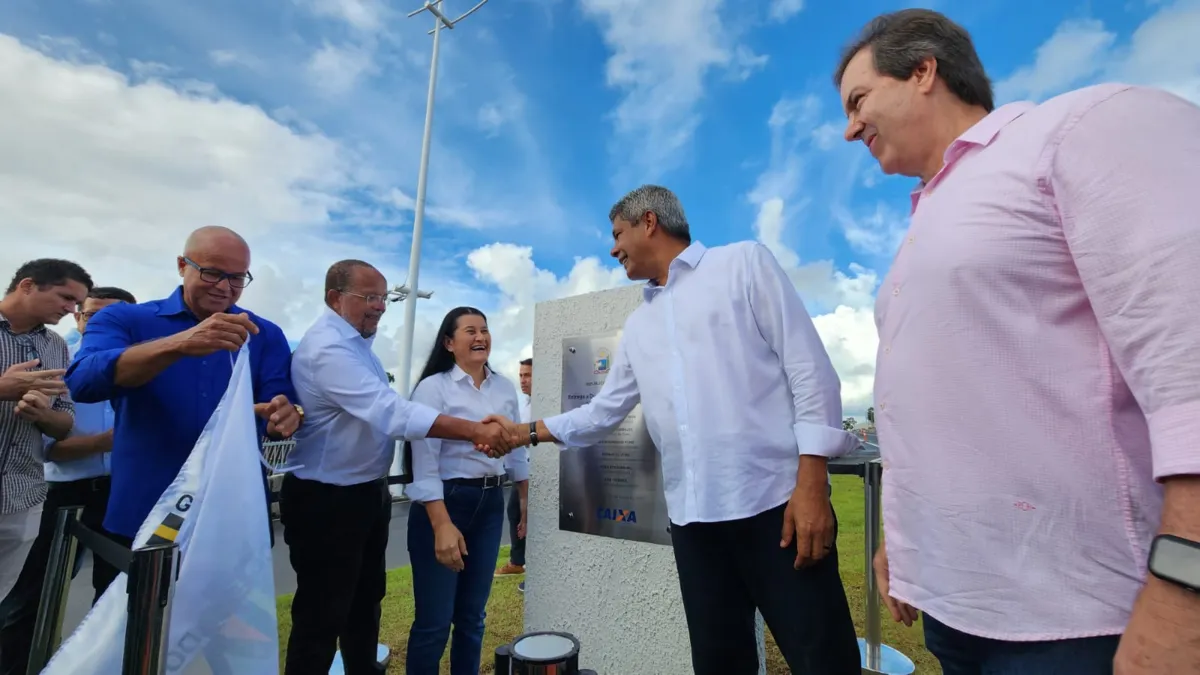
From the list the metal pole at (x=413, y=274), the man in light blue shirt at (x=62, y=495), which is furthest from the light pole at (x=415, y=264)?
the man in light blue shirt at (x=62, y=495)

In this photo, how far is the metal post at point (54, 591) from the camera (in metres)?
1.68

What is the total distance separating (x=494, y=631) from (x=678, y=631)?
191 centimetres

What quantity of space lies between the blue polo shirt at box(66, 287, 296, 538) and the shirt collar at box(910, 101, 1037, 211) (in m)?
2.28

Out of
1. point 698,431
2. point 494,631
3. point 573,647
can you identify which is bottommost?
point 494,631

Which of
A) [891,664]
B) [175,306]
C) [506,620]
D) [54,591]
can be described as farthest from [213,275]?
[891,664]

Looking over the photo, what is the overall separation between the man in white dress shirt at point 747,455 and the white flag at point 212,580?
3.94 feet

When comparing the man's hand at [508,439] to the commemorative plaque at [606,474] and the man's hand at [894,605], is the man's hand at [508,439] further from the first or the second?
the man's hand at [894,605]

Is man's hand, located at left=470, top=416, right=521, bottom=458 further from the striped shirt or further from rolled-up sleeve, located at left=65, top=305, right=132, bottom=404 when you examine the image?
the striped shirt

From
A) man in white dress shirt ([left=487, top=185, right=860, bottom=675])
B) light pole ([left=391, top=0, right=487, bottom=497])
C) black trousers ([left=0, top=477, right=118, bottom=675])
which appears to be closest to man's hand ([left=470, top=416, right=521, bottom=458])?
man in white dress shirt ([left=487, top=185, right=860, bottom=675])

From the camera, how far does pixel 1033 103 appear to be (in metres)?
1.01

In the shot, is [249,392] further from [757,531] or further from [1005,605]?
[1005,605]

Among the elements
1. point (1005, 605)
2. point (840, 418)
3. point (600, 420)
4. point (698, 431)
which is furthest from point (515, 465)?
point (1005, 605)

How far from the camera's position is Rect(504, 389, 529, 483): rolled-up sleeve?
11.0 feet

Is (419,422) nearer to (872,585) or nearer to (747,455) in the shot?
(747,455)
